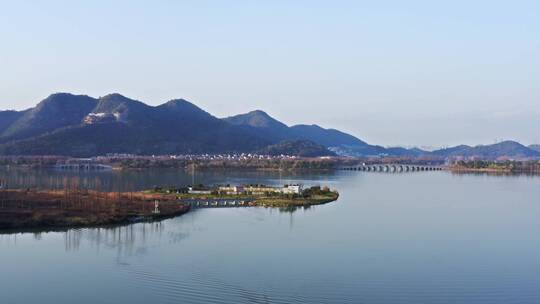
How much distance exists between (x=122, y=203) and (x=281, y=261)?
710 centimetres

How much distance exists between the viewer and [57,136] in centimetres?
5391

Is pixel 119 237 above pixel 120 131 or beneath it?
beneath

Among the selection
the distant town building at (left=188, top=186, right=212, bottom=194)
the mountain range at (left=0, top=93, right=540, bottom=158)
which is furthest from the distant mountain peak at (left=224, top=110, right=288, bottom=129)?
the distant town building at (left=188, top=186, right=212, bottom=194)

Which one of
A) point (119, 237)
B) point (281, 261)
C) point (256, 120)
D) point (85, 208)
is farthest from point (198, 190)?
point (256, 120)

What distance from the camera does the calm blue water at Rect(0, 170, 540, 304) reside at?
7.41 m

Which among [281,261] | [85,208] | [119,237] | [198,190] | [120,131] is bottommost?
[281,261]

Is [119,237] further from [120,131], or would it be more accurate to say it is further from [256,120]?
[256,120]

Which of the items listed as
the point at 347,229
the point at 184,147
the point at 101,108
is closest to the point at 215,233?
the point at 347,229

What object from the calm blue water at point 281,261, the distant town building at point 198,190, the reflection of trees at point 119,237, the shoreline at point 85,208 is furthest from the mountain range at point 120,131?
the calm blue water at point 281,261

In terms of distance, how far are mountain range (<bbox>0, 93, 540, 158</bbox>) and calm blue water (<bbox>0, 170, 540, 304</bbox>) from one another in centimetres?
4106

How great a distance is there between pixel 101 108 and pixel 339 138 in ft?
192

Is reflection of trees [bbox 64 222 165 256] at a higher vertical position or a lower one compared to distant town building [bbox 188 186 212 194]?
lower

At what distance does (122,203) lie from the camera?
15.1 m

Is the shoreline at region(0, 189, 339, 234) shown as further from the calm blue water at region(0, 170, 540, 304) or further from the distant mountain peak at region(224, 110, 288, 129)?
the distant mountain peak at region(224, 110, 288, 129)
